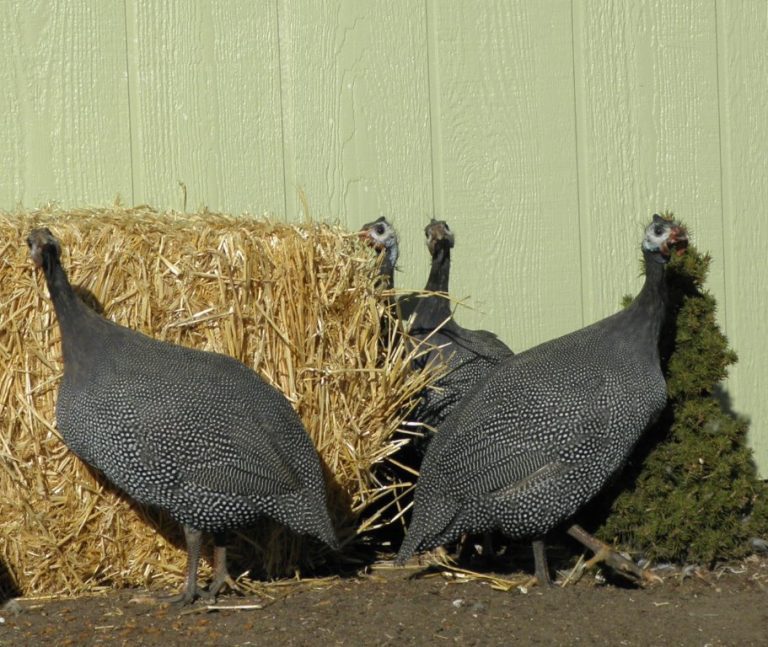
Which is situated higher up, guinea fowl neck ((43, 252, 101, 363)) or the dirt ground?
guinea fowl neck ((43, 252, 101, 363))

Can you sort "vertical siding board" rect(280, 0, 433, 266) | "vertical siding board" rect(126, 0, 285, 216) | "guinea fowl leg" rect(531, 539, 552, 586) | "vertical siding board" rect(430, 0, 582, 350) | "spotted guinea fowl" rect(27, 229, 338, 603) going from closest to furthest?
1. "spotted guinea fowl" rect(27, 229, 338, 603)
2. "guinea fowl leg" rect(531, 539, 552, 586)
3. "vertical siding board" rect(126, 0, 285, 216)
4. "vertical siding board" rect(280, 0, 433, 266)
5. "vertical siding board" rect(430, 0, 582, 350)

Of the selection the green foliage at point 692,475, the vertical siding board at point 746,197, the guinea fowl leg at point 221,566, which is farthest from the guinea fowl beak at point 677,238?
the guinea fowl leg at point 221,566

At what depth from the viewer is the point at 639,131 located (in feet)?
17.6

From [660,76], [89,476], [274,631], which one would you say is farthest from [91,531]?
[660,76]

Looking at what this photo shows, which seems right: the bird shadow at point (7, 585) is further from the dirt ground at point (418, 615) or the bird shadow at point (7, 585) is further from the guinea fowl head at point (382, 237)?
the guinea fowl head at point (382, 237)

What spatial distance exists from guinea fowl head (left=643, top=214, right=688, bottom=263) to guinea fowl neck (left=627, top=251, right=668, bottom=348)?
0.01 meters

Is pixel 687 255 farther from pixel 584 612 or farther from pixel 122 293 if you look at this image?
pixel 122 293

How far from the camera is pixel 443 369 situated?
471cm

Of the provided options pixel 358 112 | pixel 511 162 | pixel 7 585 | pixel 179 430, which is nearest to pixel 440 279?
pixel 511 162

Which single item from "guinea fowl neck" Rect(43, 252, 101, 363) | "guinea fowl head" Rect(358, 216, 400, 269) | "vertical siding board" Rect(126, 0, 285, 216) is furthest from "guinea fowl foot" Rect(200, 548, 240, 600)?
"vertical siding board" Rect(126, 0, 285, 216)

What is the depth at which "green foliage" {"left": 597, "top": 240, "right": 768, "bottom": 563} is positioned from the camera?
4527mm

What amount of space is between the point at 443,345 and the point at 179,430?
1.22 metres

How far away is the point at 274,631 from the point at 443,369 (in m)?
1.31

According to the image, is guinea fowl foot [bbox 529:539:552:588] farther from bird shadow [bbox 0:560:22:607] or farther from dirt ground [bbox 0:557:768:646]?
bird shadow [bbox 0:560:22:607]
